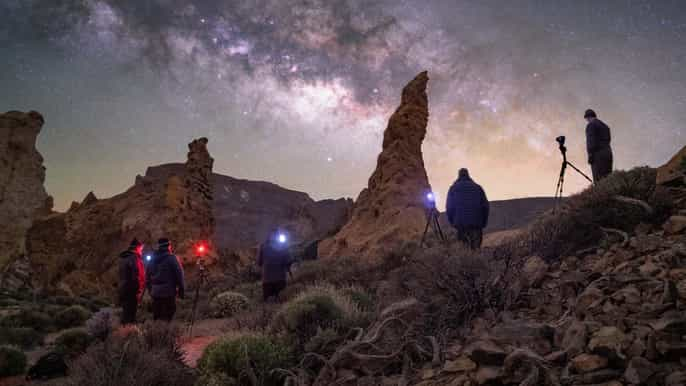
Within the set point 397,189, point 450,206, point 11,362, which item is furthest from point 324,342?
point 397,189

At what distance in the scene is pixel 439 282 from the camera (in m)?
4.89

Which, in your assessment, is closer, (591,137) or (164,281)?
(164,281)

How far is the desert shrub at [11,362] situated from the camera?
8234 mm

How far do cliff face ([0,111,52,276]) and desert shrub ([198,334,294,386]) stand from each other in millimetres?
28436

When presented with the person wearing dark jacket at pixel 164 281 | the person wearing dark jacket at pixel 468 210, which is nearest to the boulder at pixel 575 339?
the person wearing dark jacket at pixel 468 210

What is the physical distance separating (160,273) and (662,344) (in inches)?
349

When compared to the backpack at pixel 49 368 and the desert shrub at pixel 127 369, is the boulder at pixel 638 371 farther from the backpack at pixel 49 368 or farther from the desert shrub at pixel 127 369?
the backpack at pixel 49 368

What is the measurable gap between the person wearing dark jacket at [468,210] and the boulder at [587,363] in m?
5.72

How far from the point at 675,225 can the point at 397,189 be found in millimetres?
16723

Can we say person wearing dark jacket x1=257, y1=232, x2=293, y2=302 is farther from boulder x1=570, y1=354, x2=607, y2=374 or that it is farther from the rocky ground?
boulder x1=570, y1=354, x2=607, y2=374

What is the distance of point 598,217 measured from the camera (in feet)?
19.1

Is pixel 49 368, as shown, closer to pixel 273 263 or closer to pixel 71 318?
pixel 273 263

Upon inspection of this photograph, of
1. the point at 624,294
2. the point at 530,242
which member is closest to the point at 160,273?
the point at 530,242

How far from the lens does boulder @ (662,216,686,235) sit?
4.53 metres
